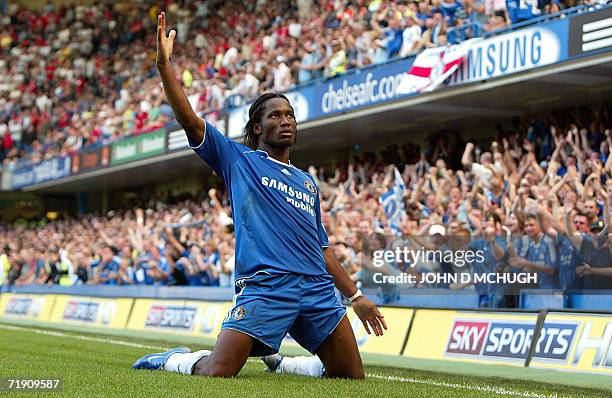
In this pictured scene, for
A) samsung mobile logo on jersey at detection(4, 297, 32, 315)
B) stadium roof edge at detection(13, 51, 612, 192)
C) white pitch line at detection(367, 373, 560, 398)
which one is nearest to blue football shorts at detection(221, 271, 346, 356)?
white pitch line at detection(367, 373, 560, 398)

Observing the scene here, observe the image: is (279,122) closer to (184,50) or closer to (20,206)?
(184,50)

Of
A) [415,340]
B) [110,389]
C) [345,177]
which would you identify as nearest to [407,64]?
[345,177]

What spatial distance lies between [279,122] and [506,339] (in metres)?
4.96

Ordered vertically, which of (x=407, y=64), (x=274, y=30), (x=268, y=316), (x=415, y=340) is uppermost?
(x=274, y=30)

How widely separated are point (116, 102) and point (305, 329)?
1062 inches

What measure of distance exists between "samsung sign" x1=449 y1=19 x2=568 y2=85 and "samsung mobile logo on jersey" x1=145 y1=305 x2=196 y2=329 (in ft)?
19.6

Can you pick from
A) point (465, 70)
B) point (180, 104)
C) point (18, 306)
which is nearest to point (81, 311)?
point (18, 306)

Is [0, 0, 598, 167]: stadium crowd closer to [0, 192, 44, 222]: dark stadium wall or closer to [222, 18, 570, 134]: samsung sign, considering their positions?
[222, 18, 570, 134]: samsung sign

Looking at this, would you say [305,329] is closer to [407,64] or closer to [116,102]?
[407,64]

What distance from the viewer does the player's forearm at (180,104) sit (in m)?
6.25

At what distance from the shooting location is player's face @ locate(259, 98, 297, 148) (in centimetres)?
686

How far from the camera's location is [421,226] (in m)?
14.2

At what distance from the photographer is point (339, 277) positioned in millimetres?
7219

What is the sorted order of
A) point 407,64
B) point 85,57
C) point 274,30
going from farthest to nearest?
point 85,57, point 274,30, point 407,64
